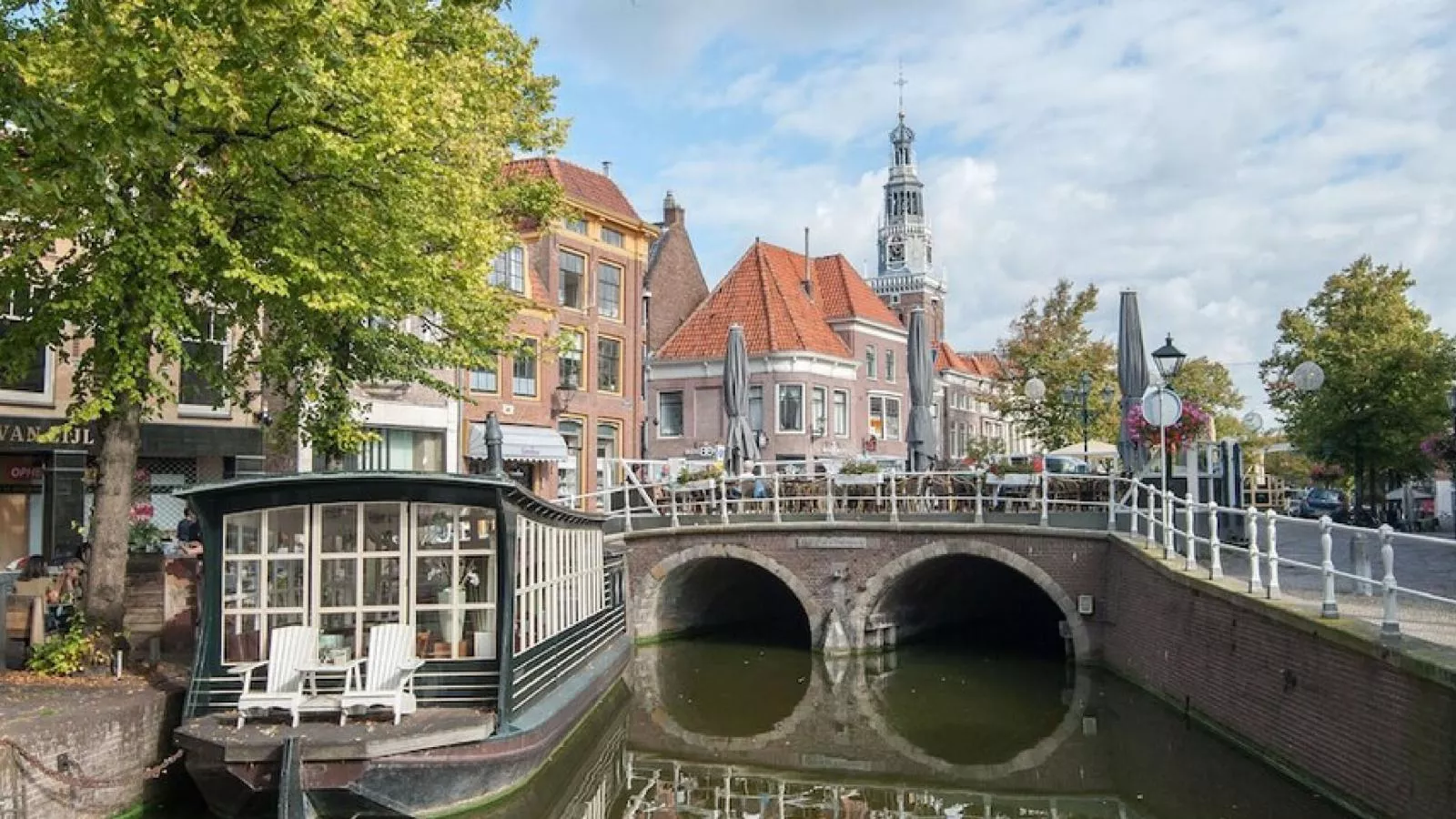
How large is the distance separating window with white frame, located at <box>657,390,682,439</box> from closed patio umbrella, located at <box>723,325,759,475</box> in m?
13.1

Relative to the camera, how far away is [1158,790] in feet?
39.6

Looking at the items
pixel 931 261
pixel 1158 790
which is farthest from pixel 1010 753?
pixel 931 261

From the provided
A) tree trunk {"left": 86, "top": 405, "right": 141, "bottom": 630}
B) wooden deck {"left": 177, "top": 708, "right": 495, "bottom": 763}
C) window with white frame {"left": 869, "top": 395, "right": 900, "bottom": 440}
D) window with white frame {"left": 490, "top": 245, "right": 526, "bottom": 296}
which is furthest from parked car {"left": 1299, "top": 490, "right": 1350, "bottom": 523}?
tree trunk {"left": 86, "top": 405, "right": 141, "bottom": 630}

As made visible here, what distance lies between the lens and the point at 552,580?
13945 millimetres

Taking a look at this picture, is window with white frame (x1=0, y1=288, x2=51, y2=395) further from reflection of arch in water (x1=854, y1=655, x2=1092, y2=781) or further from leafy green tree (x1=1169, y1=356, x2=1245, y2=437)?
leafy green tree (x1=1169, y1=356, x2=1245, y2=437)

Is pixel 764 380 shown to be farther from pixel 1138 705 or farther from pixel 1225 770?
pixel 1225 770

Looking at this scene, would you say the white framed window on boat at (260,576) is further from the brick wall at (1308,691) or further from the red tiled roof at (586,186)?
the red tiled roof at (586,186)

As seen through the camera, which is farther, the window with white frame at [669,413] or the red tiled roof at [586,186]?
the window with white frame at [669,413]

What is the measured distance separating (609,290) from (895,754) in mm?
20128

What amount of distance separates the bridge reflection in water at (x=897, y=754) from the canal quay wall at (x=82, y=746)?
309cm

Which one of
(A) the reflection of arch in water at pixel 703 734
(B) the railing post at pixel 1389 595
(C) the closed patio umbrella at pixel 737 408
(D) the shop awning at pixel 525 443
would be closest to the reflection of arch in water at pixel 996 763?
(A) the reflection of arch in water at pixel 703 734

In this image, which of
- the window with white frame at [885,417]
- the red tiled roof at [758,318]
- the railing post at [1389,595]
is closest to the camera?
the railing post at [1389,595]

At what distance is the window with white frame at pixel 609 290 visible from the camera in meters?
31.9

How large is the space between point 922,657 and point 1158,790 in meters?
10.0
